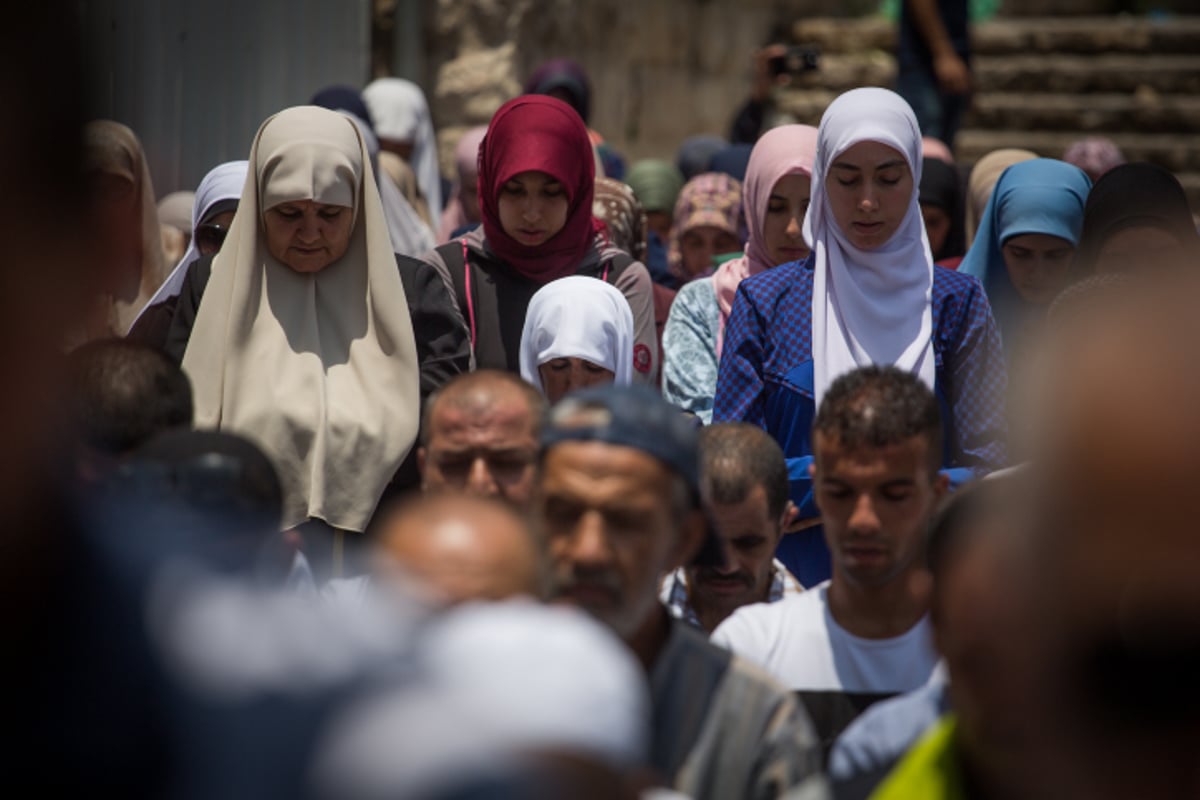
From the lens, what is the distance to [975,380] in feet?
13.9

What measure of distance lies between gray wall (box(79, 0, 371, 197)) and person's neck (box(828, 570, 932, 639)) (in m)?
5.09

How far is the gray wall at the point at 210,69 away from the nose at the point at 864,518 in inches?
198

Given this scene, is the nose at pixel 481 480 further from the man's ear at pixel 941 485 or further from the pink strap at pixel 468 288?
the pink strap at pixel 468 288

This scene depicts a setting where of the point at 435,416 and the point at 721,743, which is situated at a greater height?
the point at 435,416

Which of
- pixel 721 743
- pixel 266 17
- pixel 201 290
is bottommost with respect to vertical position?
pixel 721 743

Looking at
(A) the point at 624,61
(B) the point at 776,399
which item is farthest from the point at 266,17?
(B) the point at 776,399

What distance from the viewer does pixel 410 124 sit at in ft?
27.8

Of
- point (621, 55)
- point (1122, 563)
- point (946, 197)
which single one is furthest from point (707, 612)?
point (621, 55)

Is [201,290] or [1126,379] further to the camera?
[201,290]

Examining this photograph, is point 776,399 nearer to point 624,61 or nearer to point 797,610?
point 797,610

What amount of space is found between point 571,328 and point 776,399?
0.57 m

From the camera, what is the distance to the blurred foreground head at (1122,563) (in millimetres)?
927

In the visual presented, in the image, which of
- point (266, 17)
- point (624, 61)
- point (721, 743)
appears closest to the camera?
point (721, 743)

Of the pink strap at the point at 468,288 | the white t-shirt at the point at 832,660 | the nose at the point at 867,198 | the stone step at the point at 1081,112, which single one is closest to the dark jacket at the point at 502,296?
the pink strap at the point at 468,288
